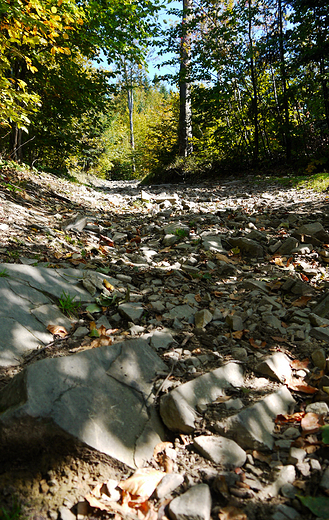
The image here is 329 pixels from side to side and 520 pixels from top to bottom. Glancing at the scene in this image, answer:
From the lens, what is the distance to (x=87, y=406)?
1431mm

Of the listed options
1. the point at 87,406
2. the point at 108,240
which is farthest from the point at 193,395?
the point at 108,240

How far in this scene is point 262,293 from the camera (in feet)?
9.52

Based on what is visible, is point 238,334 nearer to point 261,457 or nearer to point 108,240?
point 261,457

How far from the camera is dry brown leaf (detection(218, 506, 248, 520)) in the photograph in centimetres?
112

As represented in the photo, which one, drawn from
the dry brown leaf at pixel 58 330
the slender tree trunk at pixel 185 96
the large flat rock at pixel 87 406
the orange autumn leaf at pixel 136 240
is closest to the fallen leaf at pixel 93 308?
the dry brown leaf at pixel 58 330

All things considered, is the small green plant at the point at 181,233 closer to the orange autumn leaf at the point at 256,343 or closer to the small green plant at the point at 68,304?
the small green plant at the point at 68,304

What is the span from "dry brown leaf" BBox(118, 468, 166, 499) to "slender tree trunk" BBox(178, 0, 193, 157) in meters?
11.9

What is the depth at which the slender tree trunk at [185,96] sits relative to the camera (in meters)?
11.3

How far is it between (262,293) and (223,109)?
10.3m

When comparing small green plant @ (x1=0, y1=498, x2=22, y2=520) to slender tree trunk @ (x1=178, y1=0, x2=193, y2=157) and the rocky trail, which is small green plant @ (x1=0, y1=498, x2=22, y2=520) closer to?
the rocky trail

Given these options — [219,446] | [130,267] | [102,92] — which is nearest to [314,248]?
[130,267]

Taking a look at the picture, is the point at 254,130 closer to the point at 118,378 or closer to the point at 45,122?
the point at 45,122

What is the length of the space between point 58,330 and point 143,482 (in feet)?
3.94

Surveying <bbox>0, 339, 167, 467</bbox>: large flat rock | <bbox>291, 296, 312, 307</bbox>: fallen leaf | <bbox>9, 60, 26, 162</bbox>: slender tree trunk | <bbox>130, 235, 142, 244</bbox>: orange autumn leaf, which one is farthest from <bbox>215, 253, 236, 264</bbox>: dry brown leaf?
<bbox>9, 60, 26, 162</bbox>: slender tree trunk
